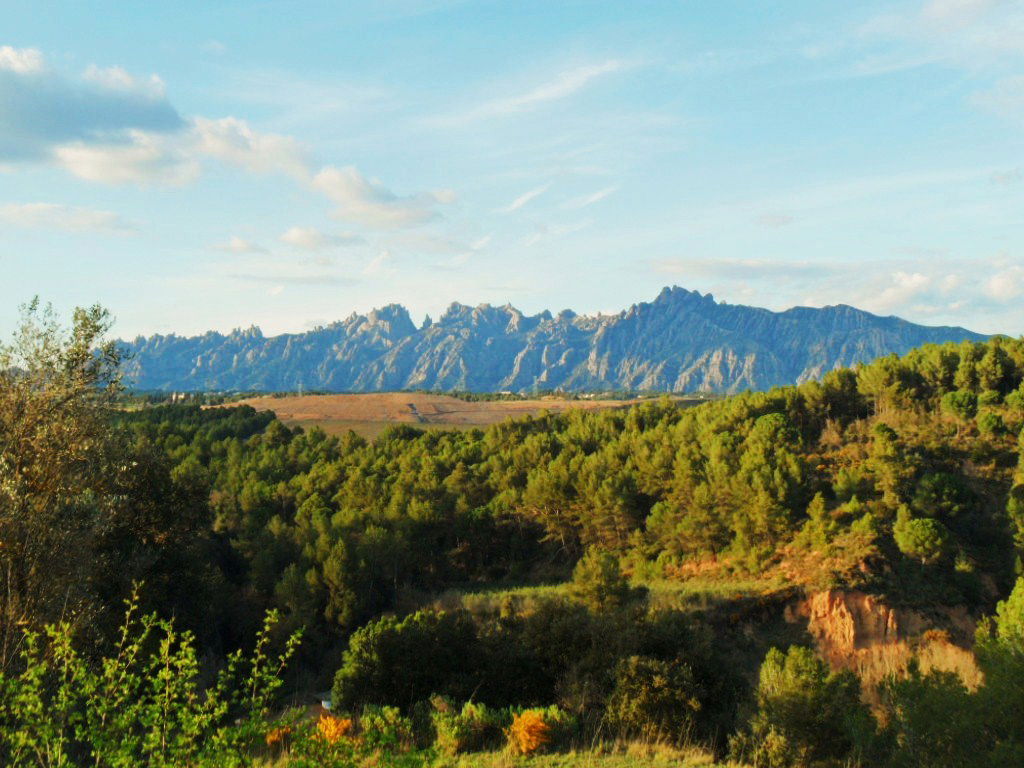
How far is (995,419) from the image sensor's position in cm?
5638

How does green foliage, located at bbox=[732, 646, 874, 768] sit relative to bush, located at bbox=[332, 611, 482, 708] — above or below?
above

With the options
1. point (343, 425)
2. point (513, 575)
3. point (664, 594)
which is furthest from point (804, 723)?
point (343, 425)

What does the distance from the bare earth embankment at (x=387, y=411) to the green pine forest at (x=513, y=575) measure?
43925mm

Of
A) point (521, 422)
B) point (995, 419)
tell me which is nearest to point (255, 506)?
point (521, 422)

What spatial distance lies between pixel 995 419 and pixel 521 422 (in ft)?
165

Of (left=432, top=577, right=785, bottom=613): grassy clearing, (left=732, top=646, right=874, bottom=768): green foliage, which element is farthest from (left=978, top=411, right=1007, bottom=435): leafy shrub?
(left=732, top=646, right=874, bottom=768): green foliage

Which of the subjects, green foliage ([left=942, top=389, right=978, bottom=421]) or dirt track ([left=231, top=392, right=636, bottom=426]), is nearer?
green foliage ([left=942, top=389, right=978, bottom=421])

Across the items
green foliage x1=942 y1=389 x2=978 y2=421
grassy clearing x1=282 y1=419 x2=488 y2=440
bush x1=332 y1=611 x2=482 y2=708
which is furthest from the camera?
grassy clearing x1=282 y1=419 x2=488 y2=440

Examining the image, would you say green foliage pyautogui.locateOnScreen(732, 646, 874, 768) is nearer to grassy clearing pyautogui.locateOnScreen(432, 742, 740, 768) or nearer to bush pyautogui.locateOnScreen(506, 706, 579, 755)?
grassy clearing pyautogui.locateOnScreen(432, 742, 740, 768)

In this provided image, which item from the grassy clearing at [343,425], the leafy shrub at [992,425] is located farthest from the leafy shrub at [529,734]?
the grassy clearing at [343,425]

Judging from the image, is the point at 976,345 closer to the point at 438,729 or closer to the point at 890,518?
the point at 890,518

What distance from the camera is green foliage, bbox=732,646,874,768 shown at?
1672cm

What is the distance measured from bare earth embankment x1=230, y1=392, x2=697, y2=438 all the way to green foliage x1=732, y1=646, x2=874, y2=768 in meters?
110

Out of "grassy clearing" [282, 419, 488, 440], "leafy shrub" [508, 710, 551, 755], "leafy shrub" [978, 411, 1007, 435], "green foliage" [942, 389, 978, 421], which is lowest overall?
"grassy clearing" [282, 419, 488, 440]
